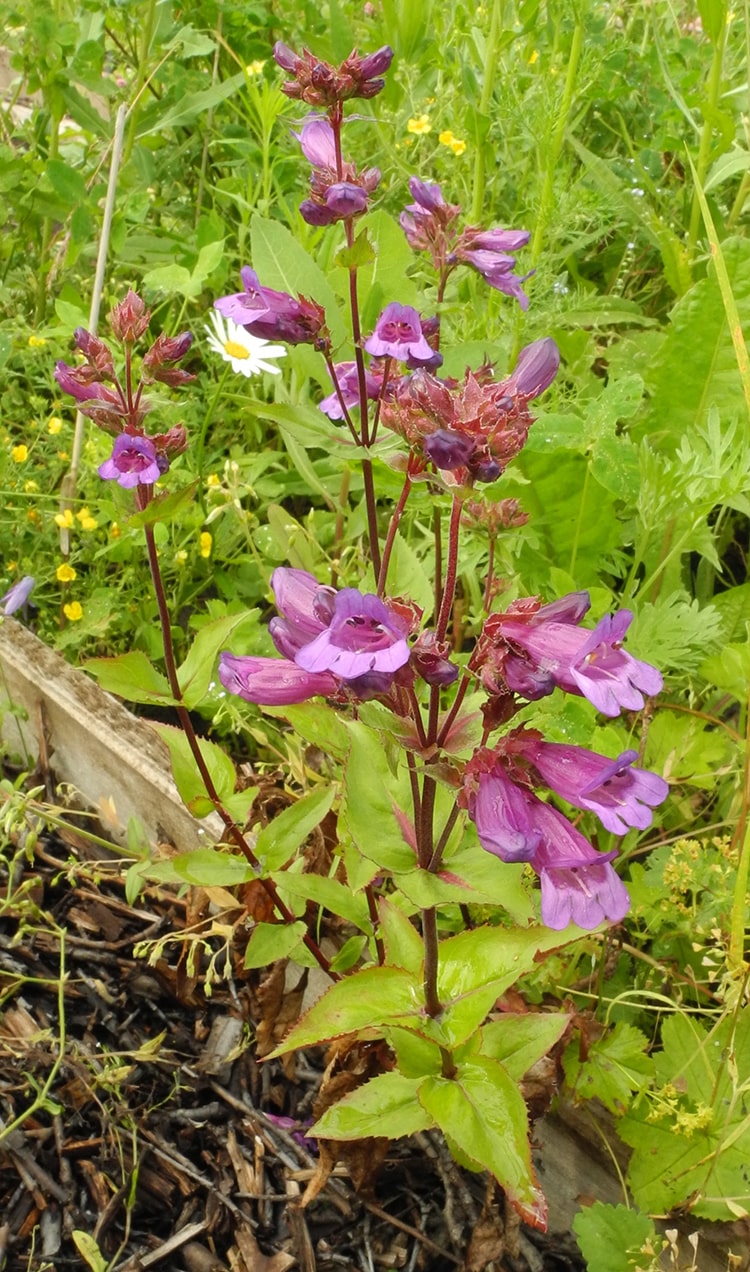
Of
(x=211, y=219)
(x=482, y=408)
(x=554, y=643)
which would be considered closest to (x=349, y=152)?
(x=211, y=219)

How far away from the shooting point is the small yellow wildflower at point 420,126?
2953 millimetres

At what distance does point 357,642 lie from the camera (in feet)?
3.60

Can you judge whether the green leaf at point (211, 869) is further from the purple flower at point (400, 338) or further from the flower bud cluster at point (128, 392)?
the purple flower at point (400, 338)

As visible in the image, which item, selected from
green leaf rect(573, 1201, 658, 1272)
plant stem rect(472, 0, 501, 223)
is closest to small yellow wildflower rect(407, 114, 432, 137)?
plant stem rect(472, 0, 501, 223)

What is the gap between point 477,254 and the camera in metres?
1.67

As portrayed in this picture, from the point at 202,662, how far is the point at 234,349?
111 centimetres

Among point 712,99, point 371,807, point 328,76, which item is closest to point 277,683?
point 371,807

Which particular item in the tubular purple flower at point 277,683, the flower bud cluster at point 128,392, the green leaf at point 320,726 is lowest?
the green leaf at point 320,726

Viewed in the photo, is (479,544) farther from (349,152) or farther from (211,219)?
(349,152)

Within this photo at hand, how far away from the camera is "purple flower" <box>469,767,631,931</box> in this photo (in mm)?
1059

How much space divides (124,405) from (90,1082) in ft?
3.83

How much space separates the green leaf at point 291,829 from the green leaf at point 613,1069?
54 cm

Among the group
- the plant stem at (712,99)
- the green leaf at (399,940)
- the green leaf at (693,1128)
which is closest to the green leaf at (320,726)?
the green leaf at (399,940)

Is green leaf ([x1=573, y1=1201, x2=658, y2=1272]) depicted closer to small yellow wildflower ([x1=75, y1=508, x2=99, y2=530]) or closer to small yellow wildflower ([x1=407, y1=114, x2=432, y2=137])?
small yellow wildflower ([x1=75, y1=508, x2=99, y2=530])
